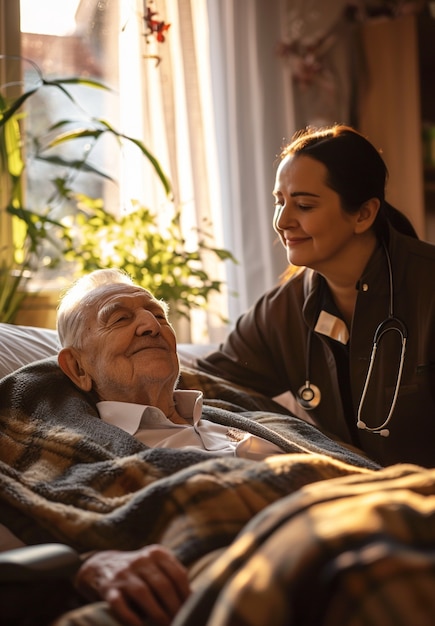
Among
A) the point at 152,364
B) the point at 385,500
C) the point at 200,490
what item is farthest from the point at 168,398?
the point at 385,500

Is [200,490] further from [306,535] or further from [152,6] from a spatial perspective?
[152,6]

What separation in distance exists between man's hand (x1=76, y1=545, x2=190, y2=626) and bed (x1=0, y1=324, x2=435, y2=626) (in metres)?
0.03

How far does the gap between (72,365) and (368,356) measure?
2.29 ft

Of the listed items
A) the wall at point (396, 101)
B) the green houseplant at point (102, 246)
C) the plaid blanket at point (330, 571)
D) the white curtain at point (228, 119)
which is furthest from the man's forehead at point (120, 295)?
the wall at point (396, 101)

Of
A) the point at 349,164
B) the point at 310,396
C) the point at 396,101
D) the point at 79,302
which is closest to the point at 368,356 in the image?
the point at 310,396

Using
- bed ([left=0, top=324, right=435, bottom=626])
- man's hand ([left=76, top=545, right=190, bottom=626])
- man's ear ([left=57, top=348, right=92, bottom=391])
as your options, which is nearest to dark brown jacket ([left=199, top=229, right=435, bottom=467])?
bed ([left=0, top=324, right=435, bottom=626])

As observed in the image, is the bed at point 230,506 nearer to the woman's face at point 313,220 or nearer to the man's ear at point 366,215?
the woman's face at point 313,220

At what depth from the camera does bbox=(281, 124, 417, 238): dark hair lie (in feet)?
6.37

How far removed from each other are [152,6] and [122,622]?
1944mm

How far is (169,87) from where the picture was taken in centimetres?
297

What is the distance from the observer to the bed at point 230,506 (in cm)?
84

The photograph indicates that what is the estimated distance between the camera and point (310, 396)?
203 centimetres

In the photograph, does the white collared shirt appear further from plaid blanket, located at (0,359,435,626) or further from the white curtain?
the white curtain

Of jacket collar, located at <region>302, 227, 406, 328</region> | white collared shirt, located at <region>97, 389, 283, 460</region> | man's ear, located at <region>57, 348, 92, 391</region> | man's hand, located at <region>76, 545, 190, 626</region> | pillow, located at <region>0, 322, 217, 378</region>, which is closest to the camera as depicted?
man's hand, located at <region>76, 545, 190, 626</region>
